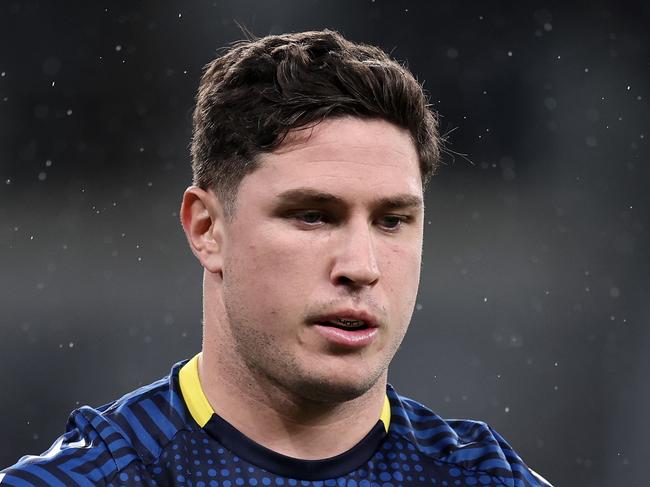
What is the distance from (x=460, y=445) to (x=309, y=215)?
2.39 ft

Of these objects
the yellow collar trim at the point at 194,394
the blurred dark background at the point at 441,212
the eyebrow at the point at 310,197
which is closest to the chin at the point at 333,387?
the yellow collar trim at the point at 194,394

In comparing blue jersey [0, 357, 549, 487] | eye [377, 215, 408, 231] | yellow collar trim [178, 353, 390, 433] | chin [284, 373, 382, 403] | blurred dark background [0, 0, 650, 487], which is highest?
eye [377, 215, 408, 231]

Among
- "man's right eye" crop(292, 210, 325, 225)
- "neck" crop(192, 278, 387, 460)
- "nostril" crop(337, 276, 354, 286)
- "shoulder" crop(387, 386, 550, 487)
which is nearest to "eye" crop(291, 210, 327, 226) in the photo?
"man's right eye" crop(292, 210, 325, 225)

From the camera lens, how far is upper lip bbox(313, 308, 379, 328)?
210cm

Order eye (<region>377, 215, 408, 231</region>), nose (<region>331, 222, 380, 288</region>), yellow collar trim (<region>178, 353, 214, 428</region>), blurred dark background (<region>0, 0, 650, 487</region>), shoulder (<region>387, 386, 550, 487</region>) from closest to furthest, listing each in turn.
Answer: nose (<region>331, 222, 380, 288</region>)
eye (<region>377, 215, 408, 231</region>)
yellow collar trim (<region>178, 353, 214, 428</region>)
shoulder (<region>387, 386, 550, 487</region>)
blurred dark background (<region>0, 0, 650, 487</region>)

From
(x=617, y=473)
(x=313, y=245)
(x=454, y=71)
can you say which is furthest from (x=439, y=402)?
(x=313, y=245)

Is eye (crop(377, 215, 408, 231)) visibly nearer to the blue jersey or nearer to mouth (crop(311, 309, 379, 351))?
mouth (crop(311, 309, 379, 351))

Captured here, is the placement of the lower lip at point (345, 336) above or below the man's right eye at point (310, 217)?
below

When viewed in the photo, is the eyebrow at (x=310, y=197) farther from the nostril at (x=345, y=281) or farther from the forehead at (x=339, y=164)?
the nostril at (x=345, y=281)

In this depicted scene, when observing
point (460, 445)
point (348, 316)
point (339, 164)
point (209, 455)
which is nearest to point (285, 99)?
point (339, 164)

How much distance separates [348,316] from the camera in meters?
2.11

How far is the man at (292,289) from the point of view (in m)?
2.12

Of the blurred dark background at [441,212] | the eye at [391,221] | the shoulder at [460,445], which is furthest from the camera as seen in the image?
the blurred dark background at [441,212]

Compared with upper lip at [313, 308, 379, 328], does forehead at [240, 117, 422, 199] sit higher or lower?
higher
